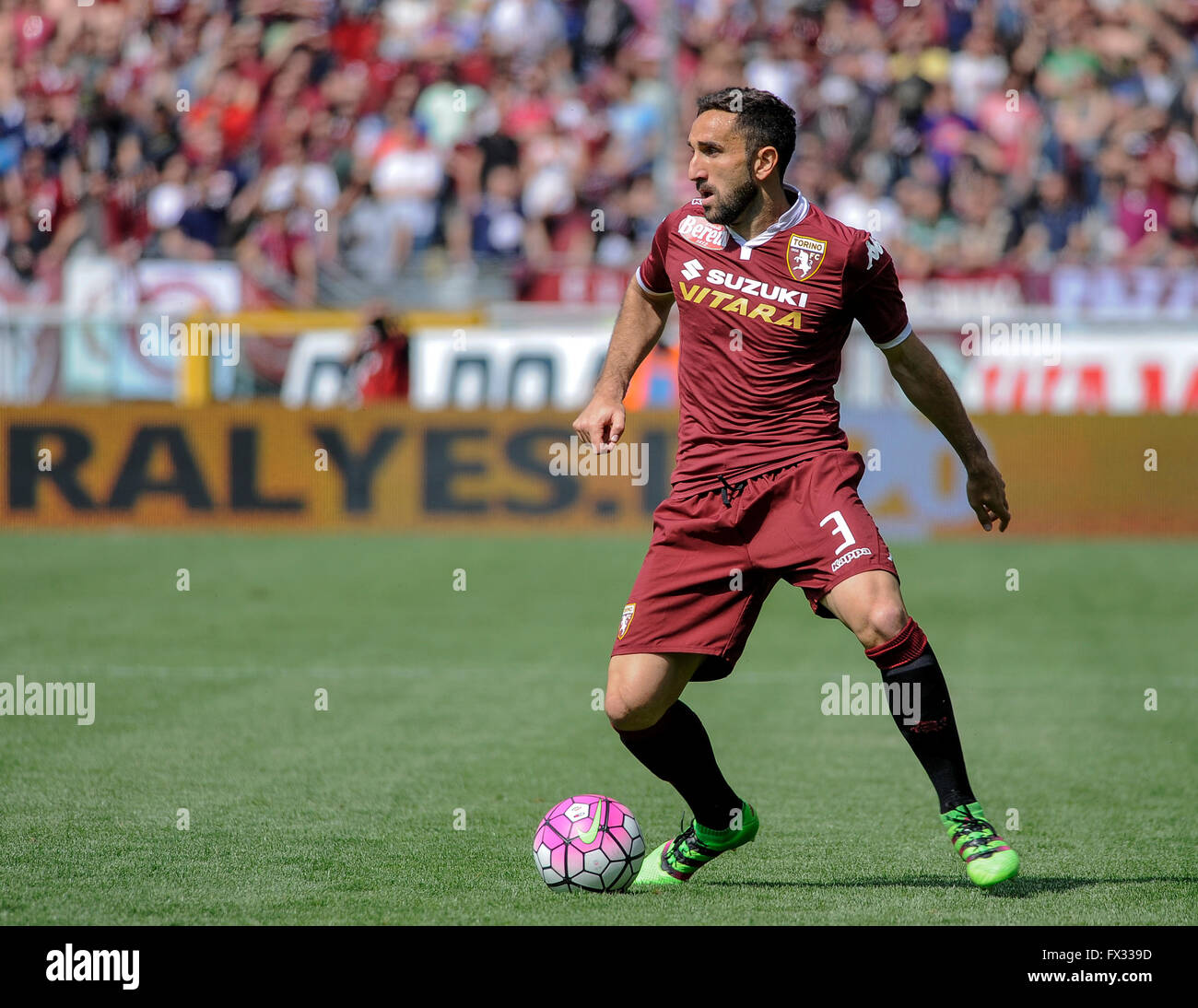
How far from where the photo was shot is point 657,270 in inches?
214

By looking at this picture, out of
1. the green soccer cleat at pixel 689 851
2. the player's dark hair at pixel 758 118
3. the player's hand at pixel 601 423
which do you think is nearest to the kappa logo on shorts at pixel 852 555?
the player's hand at pixel 601 423

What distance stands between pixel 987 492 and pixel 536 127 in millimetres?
16172

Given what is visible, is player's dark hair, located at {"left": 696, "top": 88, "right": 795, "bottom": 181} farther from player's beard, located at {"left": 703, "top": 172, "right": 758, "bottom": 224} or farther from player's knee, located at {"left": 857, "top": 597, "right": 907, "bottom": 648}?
player's knee, located at {"left": 857, "top": 597, "right": 907, "bottom": 648}

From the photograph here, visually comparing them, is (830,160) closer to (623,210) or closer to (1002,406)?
(623,210)

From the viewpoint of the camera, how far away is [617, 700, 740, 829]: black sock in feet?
17.2

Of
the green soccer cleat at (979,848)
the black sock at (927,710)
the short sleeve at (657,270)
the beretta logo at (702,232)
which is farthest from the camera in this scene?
the short sleeve at (657,270)

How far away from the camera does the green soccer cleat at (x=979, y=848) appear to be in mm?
4820

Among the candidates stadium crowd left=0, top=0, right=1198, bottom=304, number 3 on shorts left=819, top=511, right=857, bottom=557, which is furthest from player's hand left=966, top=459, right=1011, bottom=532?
stadium crowd left=0, top=0, right=1198, bottom=304

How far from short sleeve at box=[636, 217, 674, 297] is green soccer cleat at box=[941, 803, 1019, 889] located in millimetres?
1813

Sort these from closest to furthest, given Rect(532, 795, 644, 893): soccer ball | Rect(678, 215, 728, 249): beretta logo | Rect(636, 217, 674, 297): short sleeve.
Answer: Rect(532, 795, 644, 893): soccer ball → Rect(678, 215, 728, 249): beretta logo → Rect(636, 217, 674, 297): short sleeve

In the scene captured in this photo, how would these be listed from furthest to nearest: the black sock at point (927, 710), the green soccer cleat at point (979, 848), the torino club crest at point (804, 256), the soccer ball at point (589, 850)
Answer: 1. the torino club crest at point (804, 256)
2. the soccer ball at point (589, 850)
3. the black sock at point (927, 710)
4. the green soccer cleat at point (979, 848)

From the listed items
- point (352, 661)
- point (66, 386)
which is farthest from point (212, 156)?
point (352, 661)

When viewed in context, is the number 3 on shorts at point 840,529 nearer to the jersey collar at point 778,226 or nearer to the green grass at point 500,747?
the jersey collar at point 778,226

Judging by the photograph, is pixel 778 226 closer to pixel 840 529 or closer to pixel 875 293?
pixel 875 293
